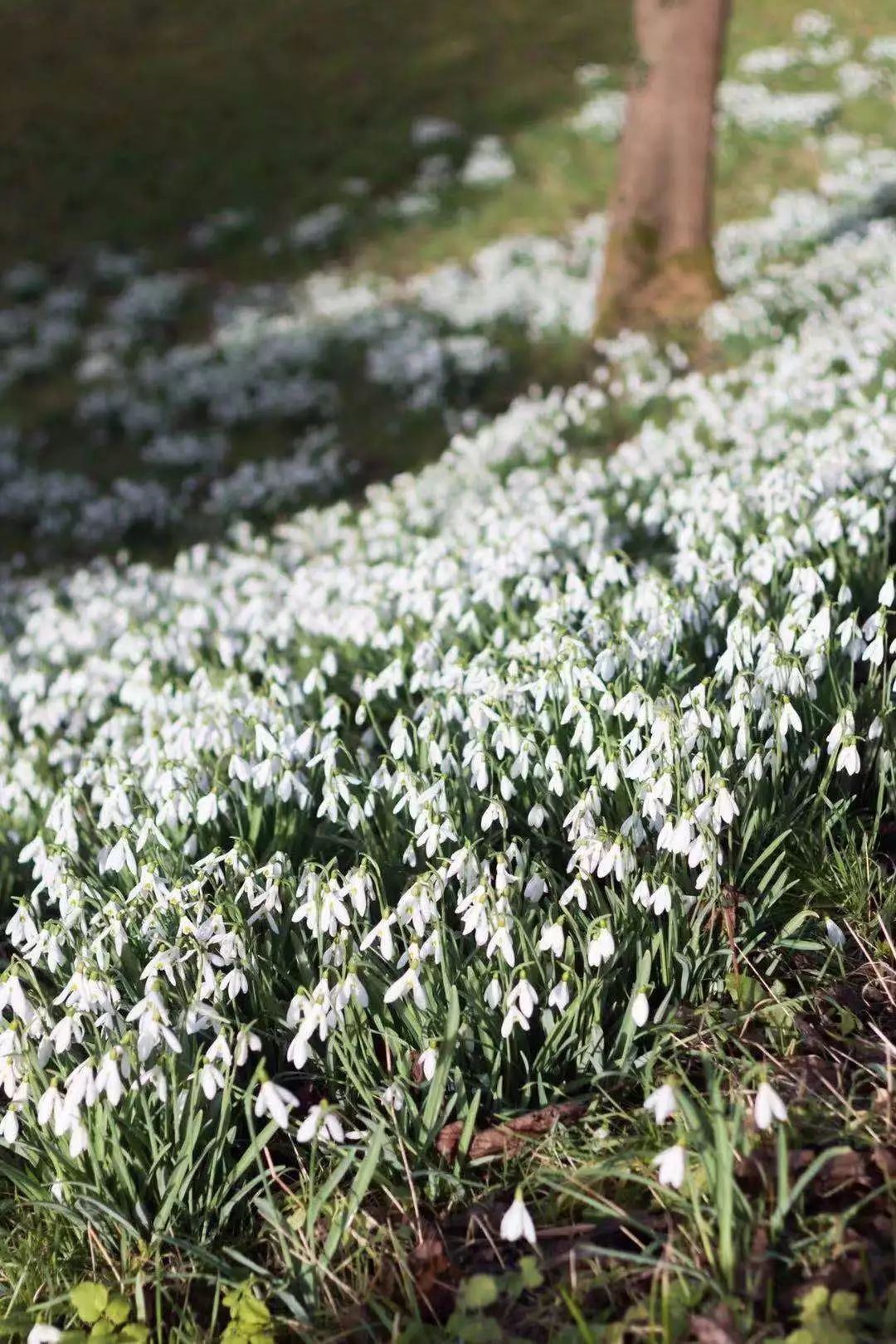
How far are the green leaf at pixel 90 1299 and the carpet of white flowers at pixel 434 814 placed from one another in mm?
141

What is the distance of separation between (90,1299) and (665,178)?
8158mm

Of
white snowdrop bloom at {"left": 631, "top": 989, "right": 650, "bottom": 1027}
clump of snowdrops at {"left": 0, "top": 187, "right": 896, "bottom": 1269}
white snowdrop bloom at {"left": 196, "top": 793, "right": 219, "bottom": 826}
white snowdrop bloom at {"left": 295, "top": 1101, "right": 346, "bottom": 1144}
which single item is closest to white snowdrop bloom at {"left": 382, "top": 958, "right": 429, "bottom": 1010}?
clump of snowdrops at {"left": 0, "top": 187, "right": 896, "bottom": 1269}

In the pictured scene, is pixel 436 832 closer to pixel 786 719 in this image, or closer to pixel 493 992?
pixel 493 992

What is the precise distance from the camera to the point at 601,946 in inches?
90.4

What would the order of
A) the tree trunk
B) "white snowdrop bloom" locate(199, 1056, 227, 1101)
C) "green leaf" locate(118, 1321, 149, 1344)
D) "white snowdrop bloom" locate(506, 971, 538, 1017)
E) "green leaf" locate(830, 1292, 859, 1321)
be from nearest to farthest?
"green leaf" locate(830, 1292, 859, 1321) < "green leaf" locate(118, 1321, 149, 1344) < "white snowdrop bloom" locate(199, 1056, 227, 1101) < "white snowdrop bloom" locate(506, 971, 538, 1017) < the tree trunk

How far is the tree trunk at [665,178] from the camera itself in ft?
27.1

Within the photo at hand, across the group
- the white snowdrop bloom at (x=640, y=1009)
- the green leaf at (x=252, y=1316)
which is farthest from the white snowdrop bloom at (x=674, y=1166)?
the green leaf at (x=252, y=1316)

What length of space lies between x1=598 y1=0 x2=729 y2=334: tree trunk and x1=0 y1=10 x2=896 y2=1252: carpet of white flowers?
372 centimetres

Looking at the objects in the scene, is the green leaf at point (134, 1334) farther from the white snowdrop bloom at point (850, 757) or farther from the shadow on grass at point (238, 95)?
the shadow on grass at point (238, 95)

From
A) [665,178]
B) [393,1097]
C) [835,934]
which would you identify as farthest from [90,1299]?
[665,178]

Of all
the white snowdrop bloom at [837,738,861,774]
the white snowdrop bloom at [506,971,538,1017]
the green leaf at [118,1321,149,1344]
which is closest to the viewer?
the green leaf at [118,1321,149,1344]

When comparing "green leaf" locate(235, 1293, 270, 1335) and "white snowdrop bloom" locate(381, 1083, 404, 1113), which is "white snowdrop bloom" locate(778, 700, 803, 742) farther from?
"green leaf" locate(235, 1293, 270, 1335)

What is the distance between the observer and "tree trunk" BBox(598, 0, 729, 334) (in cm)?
827

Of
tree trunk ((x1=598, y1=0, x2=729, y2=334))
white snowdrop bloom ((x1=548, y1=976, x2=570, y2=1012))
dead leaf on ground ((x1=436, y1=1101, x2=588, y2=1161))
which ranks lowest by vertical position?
dead leaf on ground ((x1=436, y1=1101, x2=588, y2=1161))
